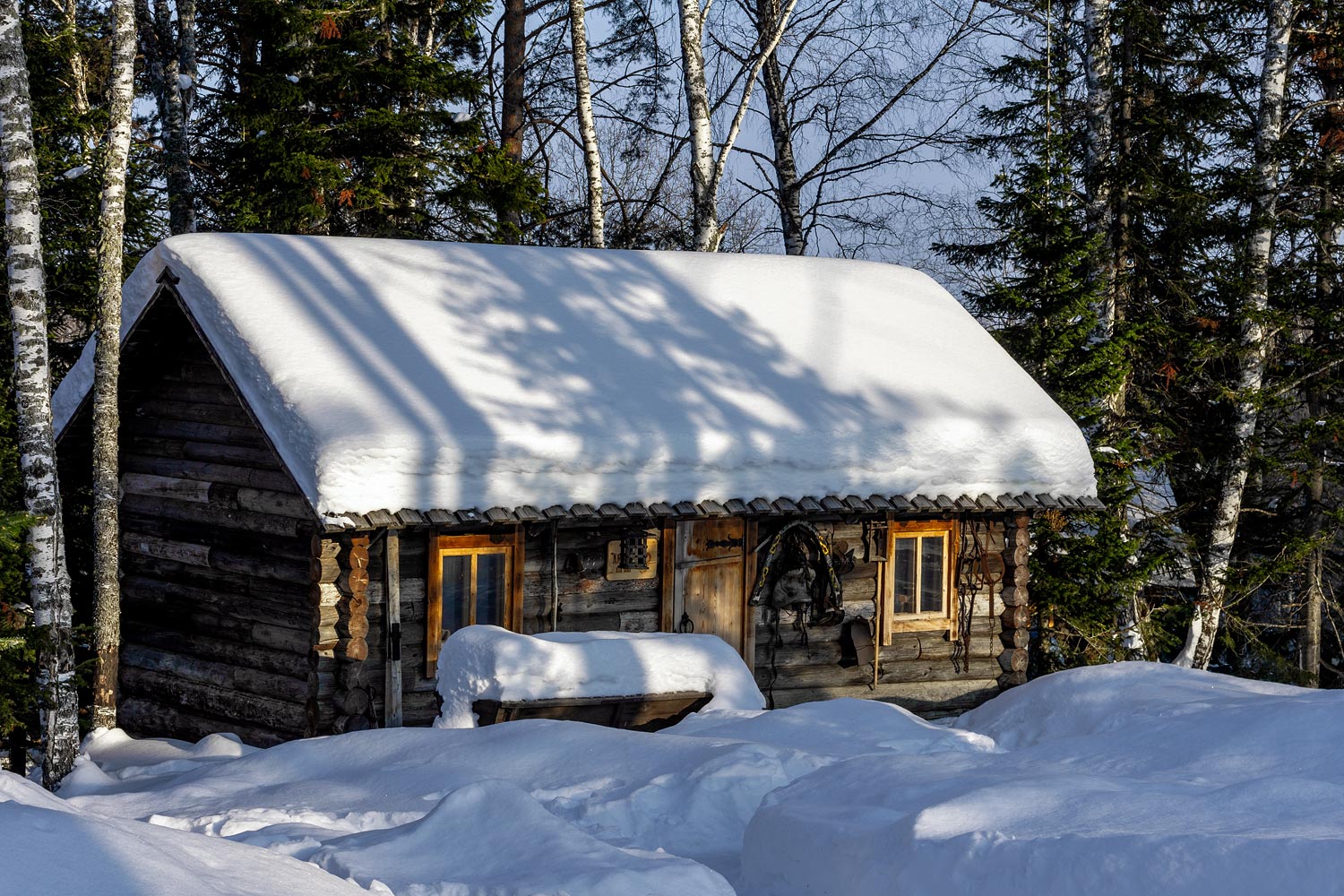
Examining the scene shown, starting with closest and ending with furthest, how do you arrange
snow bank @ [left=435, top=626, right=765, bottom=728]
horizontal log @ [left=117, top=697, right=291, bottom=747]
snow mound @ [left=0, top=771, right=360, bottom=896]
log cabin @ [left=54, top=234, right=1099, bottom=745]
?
snow mound @ [left=0, top=771, right=360, bottom=896]
snow bank @ [left=435, top=626, right=765, bottom=728]
log cabin @ [left=54, top=234, right=1099, bottom=745]
horizontal log @ [left=117, top=697, right=291, bottom=747]

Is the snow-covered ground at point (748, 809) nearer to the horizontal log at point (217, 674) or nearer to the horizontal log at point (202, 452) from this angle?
the horizontal log at point (217, 674)

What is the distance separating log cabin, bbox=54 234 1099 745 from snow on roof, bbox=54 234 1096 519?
31 millimetres

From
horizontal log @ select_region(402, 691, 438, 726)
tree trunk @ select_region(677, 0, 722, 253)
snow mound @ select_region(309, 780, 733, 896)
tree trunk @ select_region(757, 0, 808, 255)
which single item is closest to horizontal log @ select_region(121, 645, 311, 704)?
horizontal log @ select_region(402, 691, 438, 726)

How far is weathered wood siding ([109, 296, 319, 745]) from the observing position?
1072 cm

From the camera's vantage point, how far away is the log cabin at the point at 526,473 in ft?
33.3

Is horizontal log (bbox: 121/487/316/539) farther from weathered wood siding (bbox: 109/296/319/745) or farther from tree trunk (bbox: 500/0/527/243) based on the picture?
tree trunk (bbox: 500/0/527/243)

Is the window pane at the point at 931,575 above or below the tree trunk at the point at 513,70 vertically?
below

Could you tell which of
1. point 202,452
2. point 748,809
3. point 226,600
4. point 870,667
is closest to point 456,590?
point 226,600

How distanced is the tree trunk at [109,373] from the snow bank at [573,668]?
11.7 feet

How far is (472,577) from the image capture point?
1088 cm

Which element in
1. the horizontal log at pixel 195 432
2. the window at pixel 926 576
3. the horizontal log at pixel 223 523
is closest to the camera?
the horizontal log at pixel 223 523

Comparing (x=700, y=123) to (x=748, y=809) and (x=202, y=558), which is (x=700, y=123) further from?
(x=748, y=809)

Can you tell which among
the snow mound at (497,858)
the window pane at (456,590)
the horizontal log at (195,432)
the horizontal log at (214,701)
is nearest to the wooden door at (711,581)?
the window pane at (456,590)

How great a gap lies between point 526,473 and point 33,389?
150 inches
